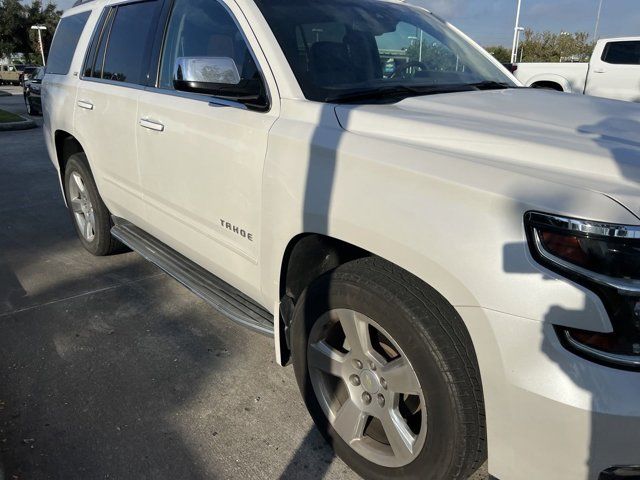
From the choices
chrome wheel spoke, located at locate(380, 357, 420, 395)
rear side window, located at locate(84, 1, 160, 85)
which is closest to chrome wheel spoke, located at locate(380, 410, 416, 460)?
chrome wheel spoke, located at locate(380, 357, 420, 395)

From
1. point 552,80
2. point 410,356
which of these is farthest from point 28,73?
point 410,356

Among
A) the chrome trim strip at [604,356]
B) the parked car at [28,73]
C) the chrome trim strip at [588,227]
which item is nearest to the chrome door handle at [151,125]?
the chrome trim strip at [588,227]

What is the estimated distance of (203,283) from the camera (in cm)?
309

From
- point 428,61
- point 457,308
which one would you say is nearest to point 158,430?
point 457,308

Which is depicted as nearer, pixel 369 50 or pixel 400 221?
pixel 400 221

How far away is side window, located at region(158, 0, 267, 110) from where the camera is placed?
244 cm

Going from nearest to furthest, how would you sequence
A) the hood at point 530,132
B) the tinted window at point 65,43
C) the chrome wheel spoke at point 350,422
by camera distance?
the hood at point 530,132, the chrome wheel spoke at point 350,422, the tinted window at point 65,43

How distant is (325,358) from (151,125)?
1747 millimetres

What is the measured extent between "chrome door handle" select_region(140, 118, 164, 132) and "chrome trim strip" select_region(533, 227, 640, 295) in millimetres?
2230

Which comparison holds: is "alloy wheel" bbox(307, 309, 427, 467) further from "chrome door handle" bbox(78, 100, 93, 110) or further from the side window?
"chrome door handle" bbox(78, 100, 93, 110)

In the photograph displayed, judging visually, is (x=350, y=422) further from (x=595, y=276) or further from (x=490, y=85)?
(x=490, y=85)

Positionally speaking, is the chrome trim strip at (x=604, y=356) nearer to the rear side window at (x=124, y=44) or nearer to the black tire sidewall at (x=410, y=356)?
the black tire sidewall at (x=410, y=356)

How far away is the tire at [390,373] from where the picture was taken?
5.66 feet

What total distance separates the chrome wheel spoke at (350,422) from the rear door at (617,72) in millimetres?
12091
